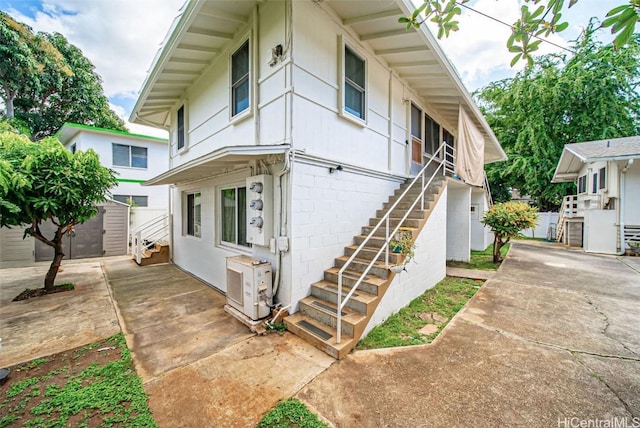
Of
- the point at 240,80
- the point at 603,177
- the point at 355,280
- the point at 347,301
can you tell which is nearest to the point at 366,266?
the point at 355,280

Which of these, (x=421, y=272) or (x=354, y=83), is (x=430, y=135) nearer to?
(x=354, y=83)

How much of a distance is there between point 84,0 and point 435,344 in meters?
10.0

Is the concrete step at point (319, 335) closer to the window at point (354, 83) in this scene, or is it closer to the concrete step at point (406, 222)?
the concrete step at point (406, 222)

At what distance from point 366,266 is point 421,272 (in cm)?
159

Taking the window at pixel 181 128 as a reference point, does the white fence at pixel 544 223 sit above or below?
below

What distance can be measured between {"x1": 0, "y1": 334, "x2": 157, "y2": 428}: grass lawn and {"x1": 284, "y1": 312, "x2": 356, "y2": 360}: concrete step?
6.05 ft

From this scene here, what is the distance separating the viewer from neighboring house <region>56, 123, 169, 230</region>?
12602 millimetres

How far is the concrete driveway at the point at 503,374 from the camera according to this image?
229 centimetres

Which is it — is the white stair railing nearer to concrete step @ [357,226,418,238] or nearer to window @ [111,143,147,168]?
window @ [111,143,147,168]

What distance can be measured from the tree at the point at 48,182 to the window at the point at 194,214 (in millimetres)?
2083

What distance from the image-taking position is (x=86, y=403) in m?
2.37

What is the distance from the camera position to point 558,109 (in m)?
17.6

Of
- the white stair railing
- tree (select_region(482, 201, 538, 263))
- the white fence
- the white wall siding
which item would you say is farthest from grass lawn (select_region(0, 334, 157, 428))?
the white fence

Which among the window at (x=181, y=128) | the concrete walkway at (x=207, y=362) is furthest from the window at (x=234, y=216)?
the window at (x=181, y=128)
